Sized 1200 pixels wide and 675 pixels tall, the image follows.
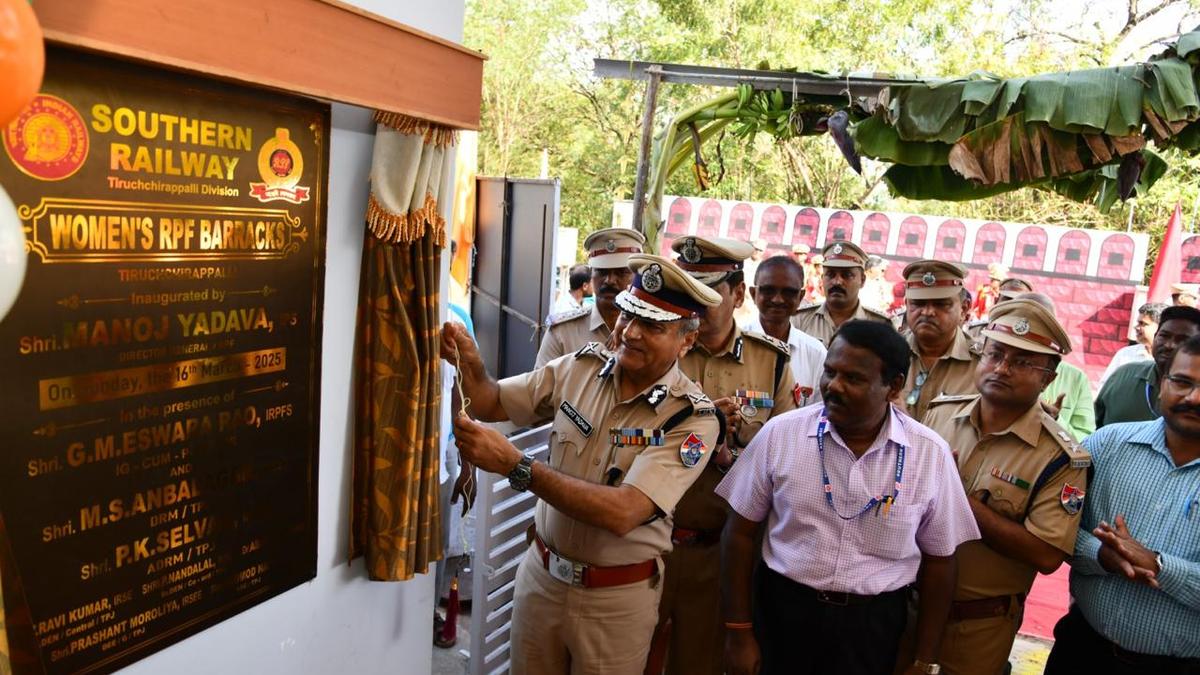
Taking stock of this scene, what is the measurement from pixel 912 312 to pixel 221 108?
11.4ft

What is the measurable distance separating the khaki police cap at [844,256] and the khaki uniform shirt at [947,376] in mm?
852

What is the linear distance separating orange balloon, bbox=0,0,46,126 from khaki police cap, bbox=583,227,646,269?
9.75 feet

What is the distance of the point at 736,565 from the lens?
117 inches

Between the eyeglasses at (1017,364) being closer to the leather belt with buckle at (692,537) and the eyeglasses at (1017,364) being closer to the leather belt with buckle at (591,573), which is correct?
the leather belt with buckle at (692,537)

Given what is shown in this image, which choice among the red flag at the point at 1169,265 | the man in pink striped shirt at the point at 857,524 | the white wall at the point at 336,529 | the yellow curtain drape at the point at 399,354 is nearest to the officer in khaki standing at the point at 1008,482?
the man in pink striped shirt at the point at 857,524

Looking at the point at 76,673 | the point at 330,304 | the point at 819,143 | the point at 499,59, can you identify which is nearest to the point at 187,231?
the point at 330,304

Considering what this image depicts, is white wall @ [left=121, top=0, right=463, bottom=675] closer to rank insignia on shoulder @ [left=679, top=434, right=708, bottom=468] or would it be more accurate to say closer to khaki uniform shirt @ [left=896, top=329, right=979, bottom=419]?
rank insignia on shoulder @ [left=679, top=434, right=708, bottom=468]

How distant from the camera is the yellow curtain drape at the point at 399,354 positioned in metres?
2.71

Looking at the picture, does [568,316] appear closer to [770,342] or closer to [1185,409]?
[770,342]

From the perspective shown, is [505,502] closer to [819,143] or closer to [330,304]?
[330,304]

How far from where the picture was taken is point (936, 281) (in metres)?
4.34

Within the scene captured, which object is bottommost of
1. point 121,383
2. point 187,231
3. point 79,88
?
point 121,383

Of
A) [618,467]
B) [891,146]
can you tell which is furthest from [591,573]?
[891,146]

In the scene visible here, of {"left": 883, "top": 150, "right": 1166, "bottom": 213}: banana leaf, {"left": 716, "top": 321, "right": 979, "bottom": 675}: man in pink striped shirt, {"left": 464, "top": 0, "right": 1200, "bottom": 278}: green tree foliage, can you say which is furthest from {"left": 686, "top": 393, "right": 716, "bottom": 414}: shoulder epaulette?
{"left": 464, "top": 0, "right": 1200, "bottom": 278}: green tree foliage
